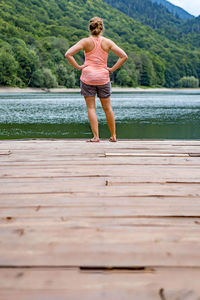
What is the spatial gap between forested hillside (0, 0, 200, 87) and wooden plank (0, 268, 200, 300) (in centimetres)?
5543

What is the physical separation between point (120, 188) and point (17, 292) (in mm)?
1200

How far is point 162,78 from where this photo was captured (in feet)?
359

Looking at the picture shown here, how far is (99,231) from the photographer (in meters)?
1.50

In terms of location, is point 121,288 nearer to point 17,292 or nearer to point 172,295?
point 172,295

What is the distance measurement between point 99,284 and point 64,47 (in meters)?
88.5

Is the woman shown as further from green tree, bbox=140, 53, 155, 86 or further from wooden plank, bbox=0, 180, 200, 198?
green tree, bbox=140, 53, 155, 86

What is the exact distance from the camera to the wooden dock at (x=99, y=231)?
111 cm

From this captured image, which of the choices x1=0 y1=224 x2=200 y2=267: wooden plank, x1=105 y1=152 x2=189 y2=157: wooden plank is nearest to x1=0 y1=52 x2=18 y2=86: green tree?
x1=105 y1=152 x2=189 y2=157: wooden plank

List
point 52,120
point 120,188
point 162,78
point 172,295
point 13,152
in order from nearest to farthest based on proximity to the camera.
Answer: point 172,295
point 120,188
point 13,152
point 52,120
point 162,78

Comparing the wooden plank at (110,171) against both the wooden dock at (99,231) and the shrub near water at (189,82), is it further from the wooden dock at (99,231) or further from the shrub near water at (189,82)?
the shrub near water at (189,82)

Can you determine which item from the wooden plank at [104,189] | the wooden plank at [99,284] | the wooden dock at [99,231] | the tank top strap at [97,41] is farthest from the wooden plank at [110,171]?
the tank top strap at [97,41]

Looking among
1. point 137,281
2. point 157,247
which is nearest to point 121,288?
point 137,281

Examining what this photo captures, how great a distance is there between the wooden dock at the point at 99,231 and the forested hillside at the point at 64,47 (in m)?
54.2

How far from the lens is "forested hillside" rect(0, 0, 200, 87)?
59719 mm
